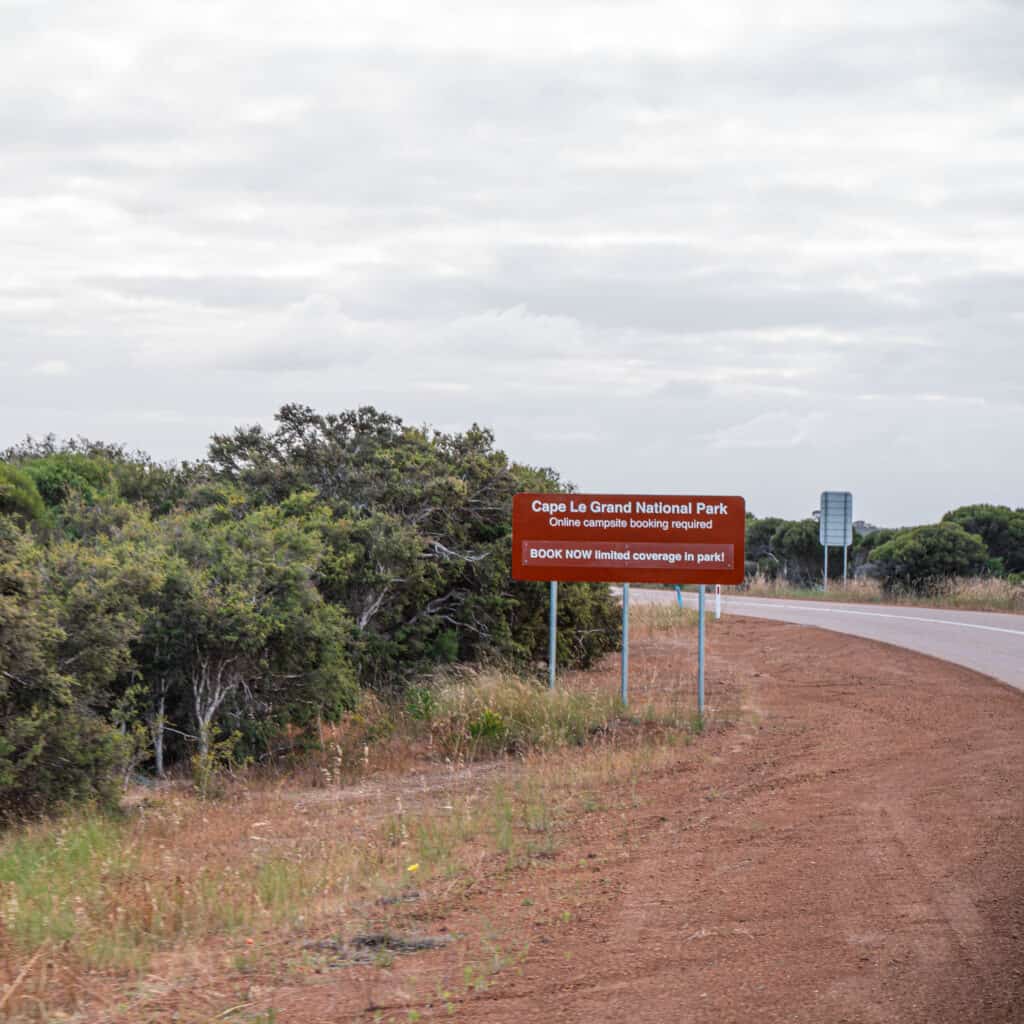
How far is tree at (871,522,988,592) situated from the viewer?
140 ft

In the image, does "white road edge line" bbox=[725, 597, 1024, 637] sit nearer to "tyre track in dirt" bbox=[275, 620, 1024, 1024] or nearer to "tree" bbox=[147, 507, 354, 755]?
"tyre track in dirt" bbox=[275, 620, 1024, 1024]

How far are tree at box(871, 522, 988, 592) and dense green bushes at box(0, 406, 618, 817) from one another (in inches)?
1007

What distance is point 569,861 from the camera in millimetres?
8164

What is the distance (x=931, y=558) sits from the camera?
43062mm

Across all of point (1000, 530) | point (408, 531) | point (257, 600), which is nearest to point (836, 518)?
point (1000, 530)

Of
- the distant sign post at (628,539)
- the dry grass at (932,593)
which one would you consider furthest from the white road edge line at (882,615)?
the distant sign post at (628,539)

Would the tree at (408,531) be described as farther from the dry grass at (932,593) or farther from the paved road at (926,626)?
the dry grass at (932,593)

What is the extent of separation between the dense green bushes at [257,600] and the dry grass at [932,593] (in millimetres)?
17892

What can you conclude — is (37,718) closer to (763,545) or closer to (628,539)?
(628,539)

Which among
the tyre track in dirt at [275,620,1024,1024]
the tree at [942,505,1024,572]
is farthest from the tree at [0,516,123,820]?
the tree at [942,505,1024,572]

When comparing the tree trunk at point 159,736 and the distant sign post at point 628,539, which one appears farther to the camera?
the distant sign post at point 628,539

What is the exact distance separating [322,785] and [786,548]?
47.2m

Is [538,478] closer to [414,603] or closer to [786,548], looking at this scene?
[414,603]

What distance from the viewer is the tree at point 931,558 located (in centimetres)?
4278
